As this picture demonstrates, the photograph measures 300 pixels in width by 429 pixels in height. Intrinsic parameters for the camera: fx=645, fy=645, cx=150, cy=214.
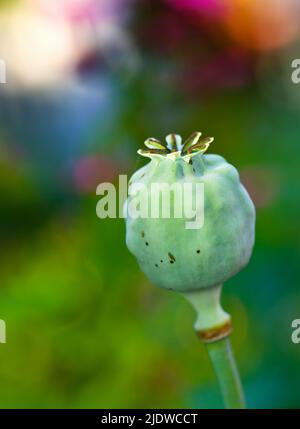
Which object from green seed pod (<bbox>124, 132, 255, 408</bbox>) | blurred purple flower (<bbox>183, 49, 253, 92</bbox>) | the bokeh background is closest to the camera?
green seed pod (<bbox>124, 132, 255, 408</bbox>)

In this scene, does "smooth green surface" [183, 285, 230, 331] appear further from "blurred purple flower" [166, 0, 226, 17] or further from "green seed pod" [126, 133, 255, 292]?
"blurred purple flower" [166, 0, 226, 17]

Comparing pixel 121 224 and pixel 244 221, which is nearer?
pixel 244 221

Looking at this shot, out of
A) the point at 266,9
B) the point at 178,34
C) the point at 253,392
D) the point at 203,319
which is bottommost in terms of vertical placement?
the point at 203,319

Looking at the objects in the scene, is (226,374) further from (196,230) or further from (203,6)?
(203,6)

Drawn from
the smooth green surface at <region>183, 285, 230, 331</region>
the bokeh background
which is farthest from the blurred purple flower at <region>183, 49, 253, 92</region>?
the smooth green surface at <region>183, 285, 230, 331</region>

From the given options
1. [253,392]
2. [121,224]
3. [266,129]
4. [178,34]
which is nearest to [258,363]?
[253,392]

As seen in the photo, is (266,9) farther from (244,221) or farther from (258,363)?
(244,221)

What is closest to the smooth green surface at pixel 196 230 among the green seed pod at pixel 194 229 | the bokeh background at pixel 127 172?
the green seed pod at pixel 194 229
